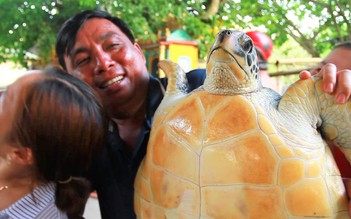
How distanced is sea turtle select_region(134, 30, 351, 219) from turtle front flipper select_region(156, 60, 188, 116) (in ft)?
0.15

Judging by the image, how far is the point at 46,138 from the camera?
702mm

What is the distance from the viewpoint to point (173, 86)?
32.2 inches

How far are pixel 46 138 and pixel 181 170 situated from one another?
0.28 m

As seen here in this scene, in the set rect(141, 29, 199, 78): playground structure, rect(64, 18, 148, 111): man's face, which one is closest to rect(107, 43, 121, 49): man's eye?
rect(64, 18, 148, 111): man's face

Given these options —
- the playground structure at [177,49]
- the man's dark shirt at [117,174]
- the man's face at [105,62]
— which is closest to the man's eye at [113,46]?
the man's face at [105,62]

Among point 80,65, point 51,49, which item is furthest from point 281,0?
point 80,65

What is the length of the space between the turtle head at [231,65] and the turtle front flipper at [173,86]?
11cm

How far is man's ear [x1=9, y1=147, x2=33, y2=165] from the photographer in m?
0.71

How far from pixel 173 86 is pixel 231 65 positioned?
0.61 ft

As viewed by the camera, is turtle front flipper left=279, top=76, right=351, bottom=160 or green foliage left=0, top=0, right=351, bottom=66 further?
green foliage left=0, top=0, right=351, bottom=66

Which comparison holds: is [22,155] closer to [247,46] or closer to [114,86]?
[114,86]

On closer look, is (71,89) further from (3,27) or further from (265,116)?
(3,27)

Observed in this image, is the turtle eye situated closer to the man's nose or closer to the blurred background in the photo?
the man's nose

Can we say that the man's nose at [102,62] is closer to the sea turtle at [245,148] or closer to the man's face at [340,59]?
the sea turtle at [245,148]
